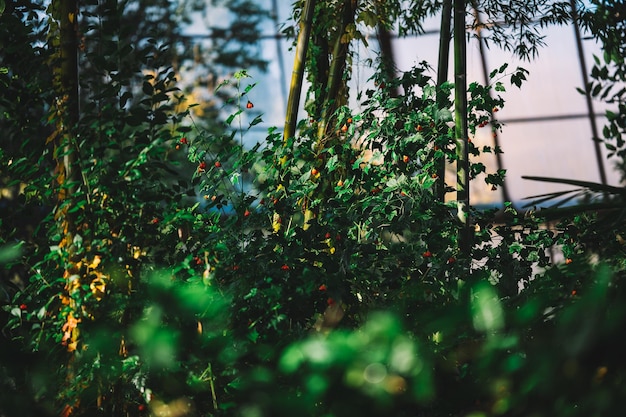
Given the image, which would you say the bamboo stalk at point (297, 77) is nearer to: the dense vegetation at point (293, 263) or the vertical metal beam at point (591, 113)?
the dense vegetation at point (293, 263)

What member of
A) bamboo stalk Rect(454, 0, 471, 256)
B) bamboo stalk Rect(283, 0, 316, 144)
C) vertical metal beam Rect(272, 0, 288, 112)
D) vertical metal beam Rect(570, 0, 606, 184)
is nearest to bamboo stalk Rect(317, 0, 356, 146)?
bamboo stalk Rect(283, 0, 316, 144)

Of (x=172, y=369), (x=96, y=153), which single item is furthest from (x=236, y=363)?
(x=96, y=153)

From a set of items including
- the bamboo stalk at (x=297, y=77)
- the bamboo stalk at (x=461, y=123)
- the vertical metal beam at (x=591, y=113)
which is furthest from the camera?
the vertical metal beam at (x=591, y=113)

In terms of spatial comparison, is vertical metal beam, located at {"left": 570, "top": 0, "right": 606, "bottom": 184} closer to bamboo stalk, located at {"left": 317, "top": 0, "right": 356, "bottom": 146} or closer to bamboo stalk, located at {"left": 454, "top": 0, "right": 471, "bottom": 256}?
bamboo stalk, located at {"left": 317, "top": 0, "right": 356, "bottom": 146}

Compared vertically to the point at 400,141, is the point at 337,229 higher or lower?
lower

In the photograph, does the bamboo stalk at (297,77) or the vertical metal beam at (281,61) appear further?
the vertical metal beam at (281,61)

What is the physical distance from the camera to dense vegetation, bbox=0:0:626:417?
2.91 feet

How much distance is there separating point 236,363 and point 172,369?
5.7 inches

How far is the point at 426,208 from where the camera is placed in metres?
2.25

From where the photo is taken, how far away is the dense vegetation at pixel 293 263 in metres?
0.89

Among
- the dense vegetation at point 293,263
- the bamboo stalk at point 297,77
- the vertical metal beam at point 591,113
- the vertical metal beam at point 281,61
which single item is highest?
the vertical metal beam at point 281,61

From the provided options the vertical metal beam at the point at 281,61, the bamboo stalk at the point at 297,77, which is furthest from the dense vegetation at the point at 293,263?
the vertical metal beam at the point at 281,61

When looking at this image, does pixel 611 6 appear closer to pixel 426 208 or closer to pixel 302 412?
pixel 426 208

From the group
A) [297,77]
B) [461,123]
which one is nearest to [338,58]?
[297,77]
